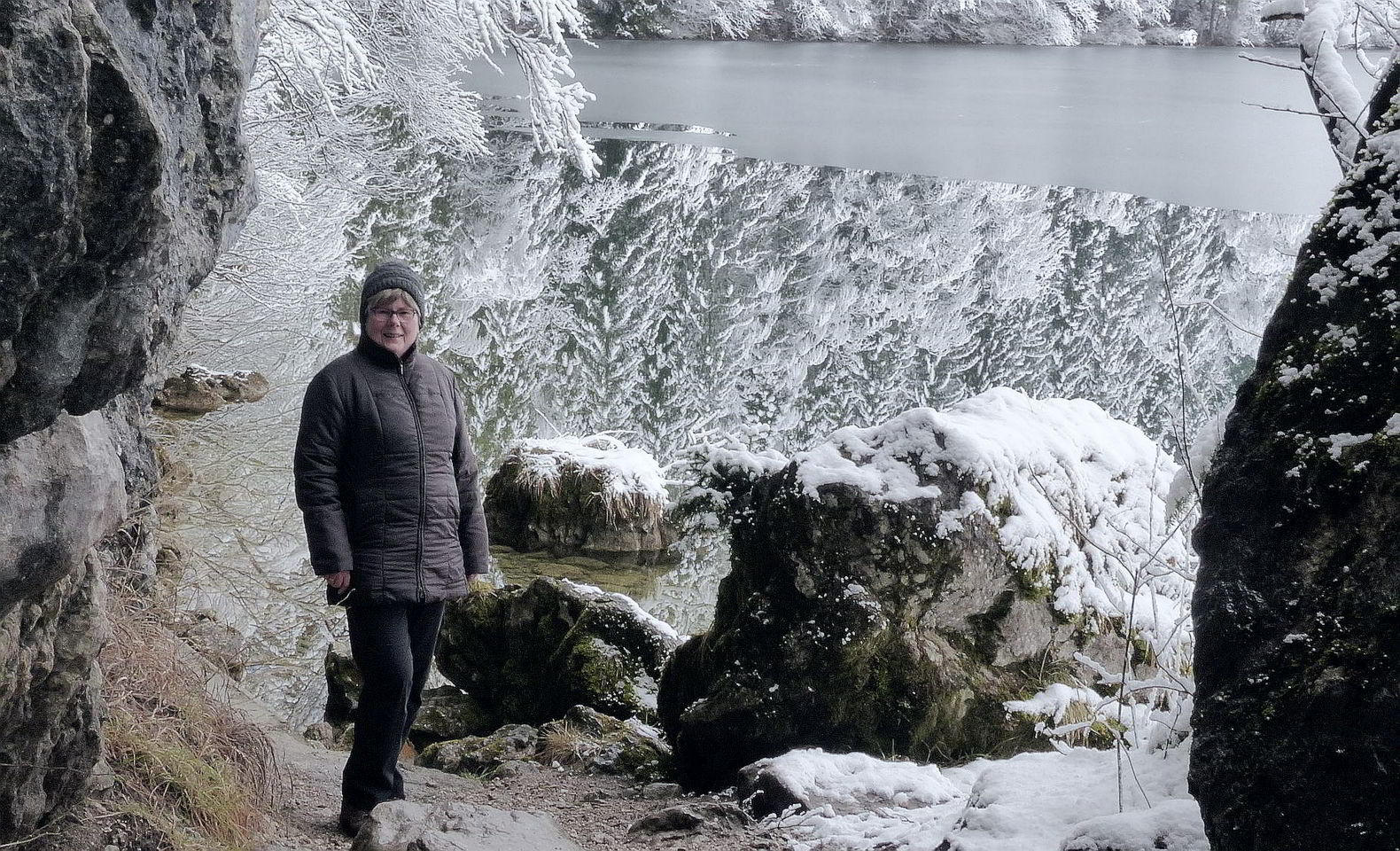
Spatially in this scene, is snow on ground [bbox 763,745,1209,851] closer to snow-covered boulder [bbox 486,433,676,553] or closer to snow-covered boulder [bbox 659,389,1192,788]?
snow-covered boulder [bbox 659,389,1192,788]

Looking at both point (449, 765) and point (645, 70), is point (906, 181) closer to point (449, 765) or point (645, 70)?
point (645, 70)

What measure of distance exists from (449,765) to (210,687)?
105 centimetres

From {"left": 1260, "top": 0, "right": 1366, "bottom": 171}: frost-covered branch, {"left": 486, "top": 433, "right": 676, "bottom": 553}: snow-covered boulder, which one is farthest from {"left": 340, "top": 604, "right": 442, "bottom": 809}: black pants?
{"left": 486, "top": 433, "right": 676, "bottom": 553}: snow-covered boulder

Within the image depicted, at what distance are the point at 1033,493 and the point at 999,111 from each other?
22.5 m

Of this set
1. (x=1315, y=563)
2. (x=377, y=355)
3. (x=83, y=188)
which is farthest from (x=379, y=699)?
(x=1315, y=563)

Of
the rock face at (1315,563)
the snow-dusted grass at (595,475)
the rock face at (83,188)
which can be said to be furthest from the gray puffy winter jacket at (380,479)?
the snow-dusted grass at (595,475)

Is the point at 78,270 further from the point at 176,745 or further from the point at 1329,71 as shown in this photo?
the point at 1329,71

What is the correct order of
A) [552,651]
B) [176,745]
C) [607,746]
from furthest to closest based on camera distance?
[552,651]
[607,746]
[176,745]

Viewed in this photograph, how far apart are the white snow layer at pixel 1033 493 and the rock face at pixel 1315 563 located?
212 centimetres

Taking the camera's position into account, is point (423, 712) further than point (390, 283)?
Yes

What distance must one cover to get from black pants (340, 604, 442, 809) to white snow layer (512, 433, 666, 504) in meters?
5.85

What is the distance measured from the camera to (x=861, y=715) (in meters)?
4.13

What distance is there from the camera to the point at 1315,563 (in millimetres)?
1613

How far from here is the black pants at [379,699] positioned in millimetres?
3266
